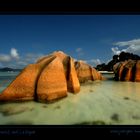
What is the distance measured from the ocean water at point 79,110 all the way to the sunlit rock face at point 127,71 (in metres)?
0.31

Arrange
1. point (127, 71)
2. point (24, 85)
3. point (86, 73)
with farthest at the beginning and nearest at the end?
point (127, 71) < point (86, 73) < point (24, 85)

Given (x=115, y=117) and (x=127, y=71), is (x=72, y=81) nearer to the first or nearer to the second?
(x=115, y=117)

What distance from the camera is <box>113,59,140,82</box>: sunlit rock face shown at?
2.49m

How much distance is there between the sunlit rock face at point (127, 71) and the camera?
2.49 meters

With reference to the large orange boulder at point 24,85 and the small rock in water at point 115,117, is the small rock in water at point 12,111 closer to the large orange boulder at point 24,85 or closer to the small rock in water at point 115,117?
the large orange boulder at point 24,85

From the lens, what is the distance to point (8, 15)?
2041 mm

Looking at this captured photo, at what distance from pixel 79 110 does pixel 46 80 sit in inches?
18.3

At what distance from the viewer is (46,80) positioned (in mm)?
2252

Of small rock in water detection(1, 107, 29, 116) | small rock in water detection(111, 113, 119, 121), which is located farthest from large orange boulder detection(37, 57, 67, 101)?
small rock in water detection(111, 113, 119, 121)

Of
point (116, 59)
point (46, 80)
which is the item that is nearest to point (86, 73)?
point (116, 59)

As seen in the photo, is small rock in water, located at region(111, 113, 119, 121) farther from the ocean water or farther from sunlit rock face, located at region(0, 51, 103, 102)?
sunlit rock face, located at region(0, 51, 103, 102)
